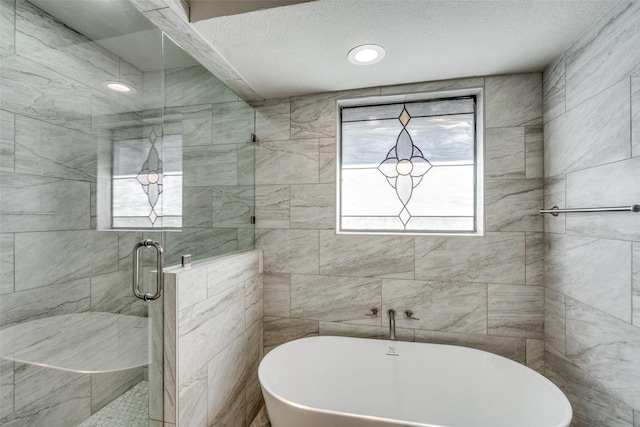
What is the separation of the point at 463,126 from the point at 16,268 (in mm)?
2489

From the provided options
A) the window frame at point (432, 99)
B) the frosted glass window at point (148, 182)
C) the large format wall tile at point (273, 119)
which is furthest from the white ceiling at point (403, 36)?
the frosted glass window at point (148, 182)

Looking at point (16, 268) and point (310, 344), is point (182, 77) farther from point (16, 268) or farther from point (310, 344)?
point (310, 344)

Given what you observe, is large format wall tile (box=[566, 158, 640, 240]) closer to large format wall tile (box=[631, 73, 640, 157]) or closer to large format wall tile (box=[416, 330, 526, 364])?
large format wall tile (box=[631, 73, 640, 157])

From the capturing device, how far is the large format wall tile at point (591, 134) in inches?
44.9

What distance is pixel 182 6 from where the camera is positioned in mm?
1249

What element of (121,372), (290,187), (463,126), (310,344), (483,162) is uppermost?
(463,126)

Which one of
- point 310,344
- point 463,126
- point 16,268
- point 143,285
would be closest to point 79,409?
point 143,285

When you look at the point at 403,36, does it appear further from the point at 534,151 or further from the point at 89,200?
the point at 89,200

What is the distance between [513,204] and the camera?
175 centimetres

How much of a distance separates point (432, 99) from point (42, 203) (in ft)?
7.42

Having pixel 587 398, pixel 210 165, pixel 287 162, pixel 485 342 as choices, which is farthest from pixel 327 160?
pixel 587 398

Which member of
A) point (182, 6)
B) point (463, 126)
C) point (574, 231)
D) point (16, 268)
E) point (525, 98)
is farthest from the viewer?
point (463, 126)

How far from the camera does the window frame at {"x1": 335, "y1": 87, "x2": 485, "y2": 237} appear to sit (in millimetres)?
1845

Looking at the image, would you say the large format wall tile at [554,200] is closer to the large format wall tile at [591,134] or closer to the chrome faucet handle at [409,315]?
the large format wall tile at [591,134]
